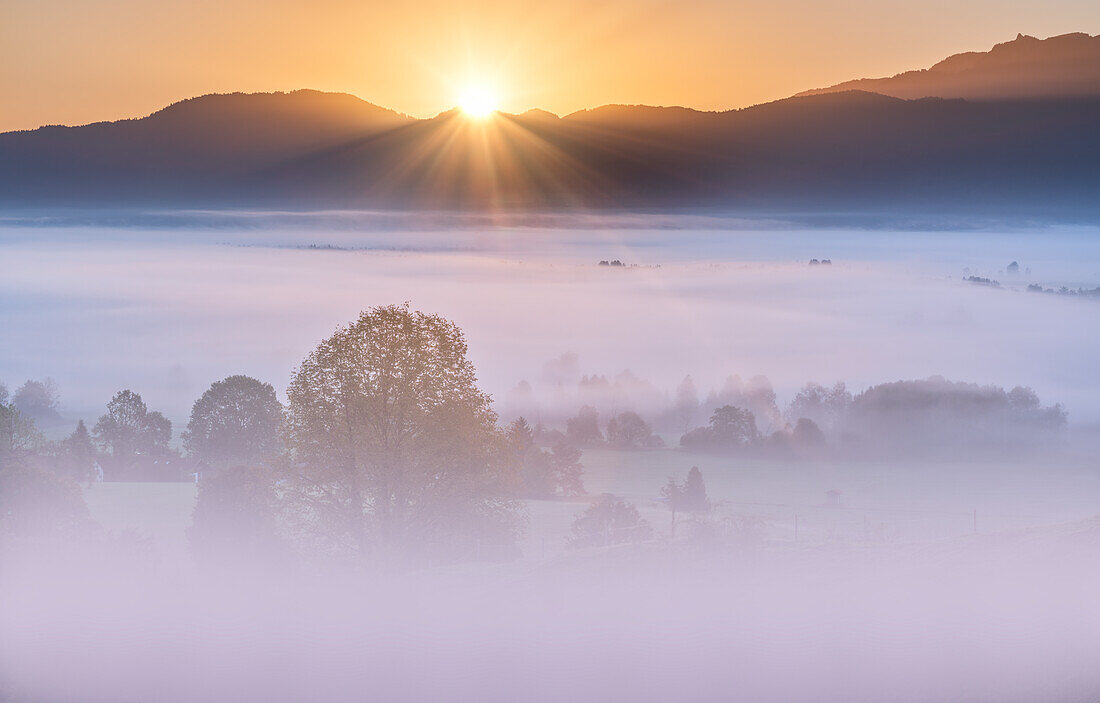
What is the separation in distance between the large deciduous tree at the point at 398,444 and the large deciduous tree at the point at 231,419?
7.93 m

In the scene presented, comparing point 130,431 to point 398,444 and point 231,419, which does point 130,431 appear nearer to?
point 231,419

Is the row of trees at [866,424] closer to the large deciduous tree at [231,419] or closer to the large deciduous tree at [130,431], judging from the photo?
the large deciduous tree at [231,419]

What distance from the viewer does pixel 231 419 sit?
130 ft

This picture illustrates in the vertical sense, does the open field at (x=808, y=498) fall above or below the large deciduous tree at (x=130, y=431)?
below

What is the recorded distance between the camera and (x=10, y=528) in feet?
103

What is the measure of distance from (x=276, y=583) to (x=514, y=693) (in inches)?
291

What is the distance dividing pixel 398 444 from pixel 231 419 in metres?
11.8

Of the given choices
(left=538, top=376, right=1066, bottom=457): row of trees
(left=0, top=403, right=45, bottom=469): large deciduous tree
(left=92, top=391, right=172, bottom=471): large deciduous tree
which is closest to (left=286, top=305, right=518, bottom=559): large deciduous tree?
(left=0, top=403, right=45, bottom=469): large deciduous tree

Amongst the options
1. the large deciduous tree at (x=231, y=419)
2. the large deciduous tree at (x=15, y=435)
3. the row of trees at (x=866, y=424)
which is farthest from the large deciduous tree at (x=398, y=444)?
the row of trees at (x=866, y=424)

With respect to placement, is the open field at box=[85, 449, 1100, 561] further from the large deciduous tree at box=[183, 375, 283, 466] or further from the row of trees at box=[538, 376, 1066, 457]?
the large deciduous tree at box=[183, 375, 283, 466]

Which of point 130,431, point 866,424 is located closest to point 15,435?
point 130,431

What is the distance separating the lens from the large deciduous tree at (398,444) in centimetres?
2947

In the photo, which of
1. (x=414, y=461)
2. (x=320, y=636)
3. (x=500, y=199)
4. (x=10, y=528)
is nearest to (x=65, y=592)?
(x=10, y=528)

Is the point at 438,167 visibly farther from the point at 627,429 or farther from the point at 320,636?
the point at 320,636
